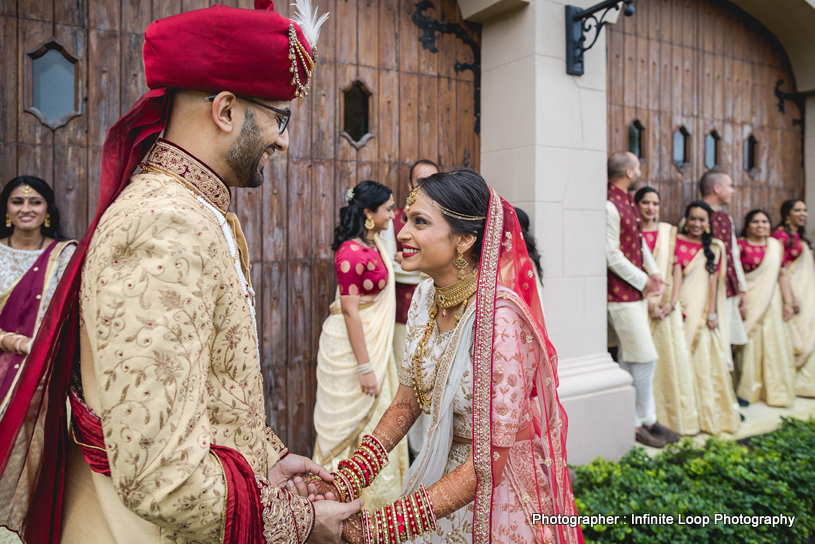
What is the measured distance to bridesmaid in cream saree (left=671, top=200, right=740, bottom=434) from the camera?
4.70 meters

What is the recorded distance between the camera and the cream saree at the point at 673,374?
4.54 meters

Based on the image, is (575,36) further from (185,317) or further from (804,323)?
(804,323)

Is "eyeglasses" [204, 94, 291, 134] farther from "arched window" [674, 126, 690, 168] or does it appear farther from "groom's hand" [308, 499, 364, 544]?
"arched window" [674, 126, 690, 168]

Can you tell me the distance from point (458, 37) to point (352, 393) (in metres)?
2.65

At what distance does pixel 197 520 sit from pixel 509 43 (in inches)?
143

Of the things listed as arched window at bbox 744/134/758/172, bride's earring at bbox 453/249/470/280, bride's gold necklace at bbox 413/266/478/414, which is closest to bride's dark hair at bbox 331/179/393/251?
bride's gold necklace at bbox 413/266/478/414

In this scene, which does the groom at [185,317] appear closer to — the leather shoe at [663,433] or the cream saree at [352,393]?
the cream saree at [352,393]

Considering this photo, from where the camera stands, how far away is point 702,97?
5348 mm

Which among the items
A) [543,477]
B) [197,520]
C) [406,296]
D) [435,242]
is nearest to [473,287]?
[435,242]

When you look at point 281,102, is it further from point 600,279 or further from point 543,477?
point 600,279

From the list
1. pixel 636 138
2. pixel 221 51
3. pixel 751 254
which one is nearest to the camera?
pixel 221 51

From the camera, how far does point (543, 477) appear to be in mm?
1785

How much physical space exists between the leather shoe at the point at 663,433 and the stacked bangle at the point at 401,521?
3.42 m

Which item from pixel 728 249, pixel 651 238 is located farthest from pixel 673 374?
pixel 728 249
